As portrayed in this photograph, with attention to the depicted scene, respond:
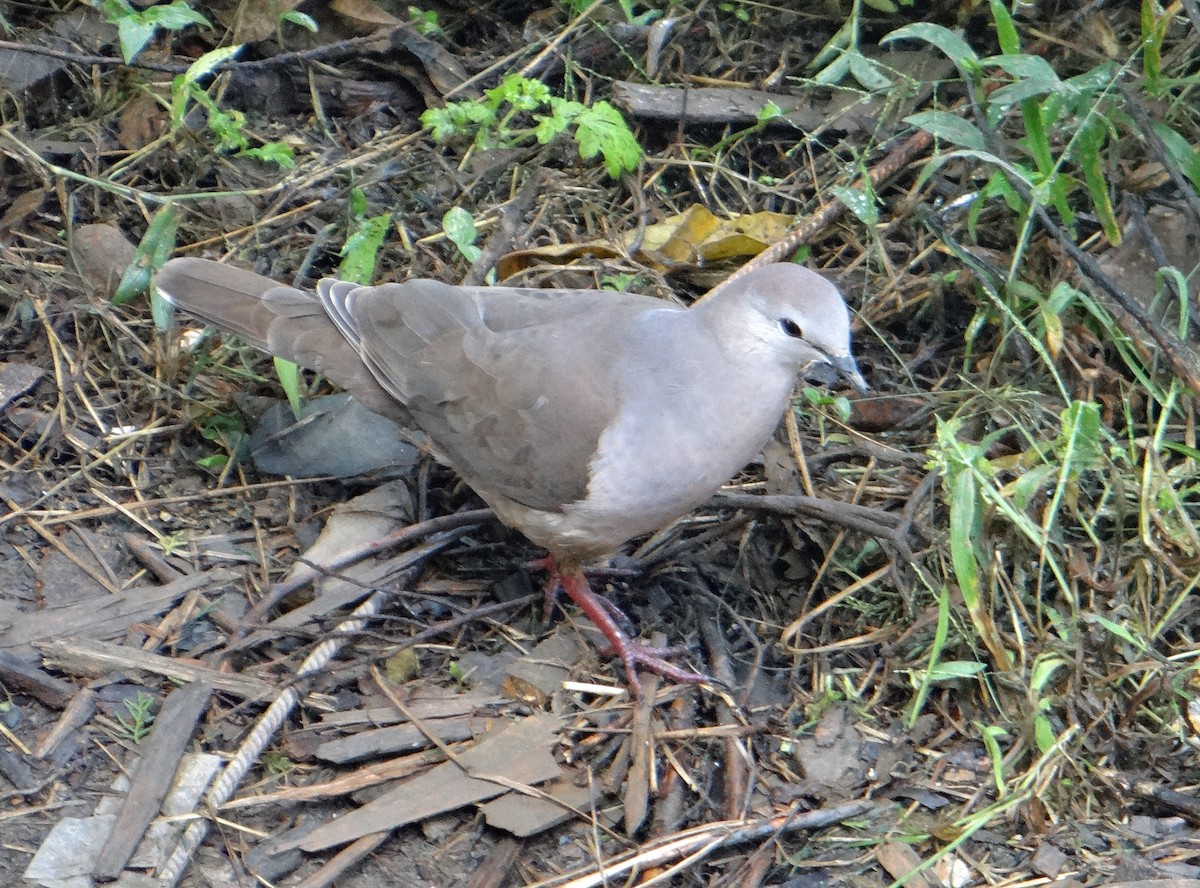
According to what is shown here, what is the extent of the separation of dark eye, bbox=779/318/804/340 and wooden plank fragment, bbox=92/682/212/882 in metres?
1.84

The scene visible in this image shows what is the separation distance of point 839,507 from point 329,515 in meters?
1.62

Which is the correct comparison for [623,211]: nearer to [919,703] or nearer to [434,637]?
[434,637]

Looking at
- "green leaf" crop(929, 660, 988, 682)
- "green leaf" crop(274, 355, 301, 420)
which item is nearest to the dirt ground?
"green leaf" crop(929, 660, 988, 682)

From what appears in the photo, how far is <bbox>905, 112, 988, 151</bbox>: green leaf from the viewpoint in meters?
3.76

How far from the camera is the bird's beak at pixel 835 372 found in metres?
3.26

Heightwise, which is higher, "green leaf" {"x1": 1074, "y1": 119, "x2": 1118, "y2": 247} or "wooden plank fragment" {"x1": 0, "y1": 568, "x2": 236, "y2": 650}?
"green leaf" {"x1": 1074, "y1": 119, "x2": 1118, "y2": 247}

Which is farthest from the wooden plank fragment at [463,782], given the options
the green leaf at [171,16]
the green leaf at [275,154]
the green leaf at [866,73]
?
the green leaf at [171,16]

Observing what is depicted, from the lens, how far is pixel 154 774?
3098 millimetres

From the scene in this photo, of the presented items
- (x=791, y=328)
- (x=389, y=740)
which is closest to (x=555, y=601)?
(x=389, y=740)

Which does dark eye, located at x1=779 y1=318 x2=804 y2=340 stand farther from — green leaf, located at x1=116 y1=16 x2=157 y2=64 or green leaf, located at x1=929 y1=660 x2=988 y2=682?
green leaf, located at x1=116 y1=16 x2=157 y2=64

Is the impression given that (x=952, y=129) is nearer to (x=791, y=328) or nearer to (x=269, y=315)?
(x=791, y=328)

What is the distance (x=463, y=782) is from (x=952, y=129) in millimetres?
2452

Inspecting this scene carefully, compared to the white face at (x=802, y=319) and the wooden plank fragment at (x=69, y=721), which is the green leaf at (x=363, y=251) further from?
the wooden plank fragment at (x=69, y=721)

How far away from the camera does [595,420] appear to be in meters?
3.39
